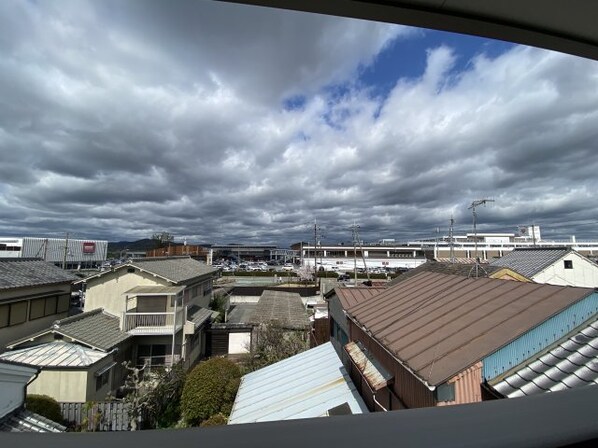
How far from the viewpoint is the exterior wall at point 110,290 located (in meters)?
14.6

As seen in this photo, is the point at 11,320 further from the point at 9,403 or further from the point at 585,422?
the point at 585,422

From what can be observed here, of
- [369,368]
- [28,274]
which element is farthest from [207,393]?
[28,274]

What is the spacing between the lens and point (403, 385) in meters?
4.41

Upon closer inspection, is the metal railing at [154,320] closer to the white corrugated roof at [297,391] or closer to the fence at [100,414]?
the fence at [100,414]

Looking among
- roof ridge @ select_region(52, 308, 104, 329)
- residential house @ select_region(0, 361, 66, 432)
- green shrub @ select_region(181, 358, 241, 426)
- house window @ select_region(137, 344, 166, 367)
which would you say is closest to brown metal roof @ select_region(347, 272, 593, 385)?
residential house @ select_region(0, 361, 66, 432)

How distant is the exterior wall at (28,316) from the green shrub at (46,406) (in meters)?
3.41

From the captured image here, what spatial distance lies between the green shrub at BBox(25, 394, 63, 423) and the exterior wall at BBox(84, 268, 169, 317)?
577 cm

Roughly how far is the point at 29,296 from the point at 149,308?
428cm

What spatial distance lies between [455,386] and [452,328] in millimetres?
1263

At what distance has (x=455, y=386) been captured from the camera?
3.50 meters

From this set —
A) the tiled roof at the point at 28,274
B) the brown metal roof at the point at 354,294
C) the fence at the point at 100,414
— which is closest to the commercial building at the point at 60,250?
the tiled roof at the point at 28,274

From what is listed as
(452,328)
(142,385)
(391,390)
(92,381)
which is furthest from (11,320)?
(452,328)

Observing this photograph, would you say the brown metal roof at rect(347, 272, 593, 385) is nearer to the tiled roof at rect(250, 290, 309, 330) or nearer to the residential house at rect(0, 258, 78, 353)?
the tiled roof at rect(250, 290, 309, 330)

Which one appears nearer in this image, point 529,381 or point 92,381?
point 529,381
